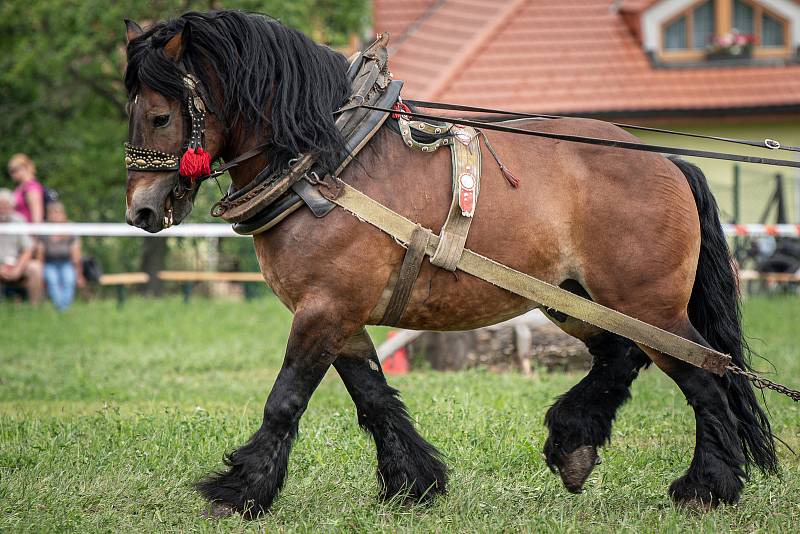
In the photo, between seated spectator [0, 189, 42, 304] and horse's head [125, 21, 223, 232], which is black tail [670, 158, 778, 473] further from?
seated spectator [0, 189, 42, 304]

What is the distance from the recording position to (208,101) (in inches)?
179

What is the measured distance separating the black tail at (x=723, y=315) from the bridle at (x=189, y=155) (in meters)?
2.23

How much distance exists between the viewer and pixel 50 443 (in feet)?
18.8

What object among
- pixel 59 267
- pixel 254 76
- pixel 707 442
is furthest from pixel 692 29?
pixel 254 76

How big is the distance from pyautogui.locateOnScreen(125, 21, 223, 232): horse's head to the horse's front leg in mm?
763

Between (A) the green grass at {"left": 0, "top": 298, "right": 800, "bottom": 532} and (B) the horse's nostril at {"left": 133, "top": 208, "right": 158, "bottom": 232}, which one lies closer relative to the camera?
(B) the horse's nostril at {"left": 133, "top": 208, "right": 158, "bottom": 232}

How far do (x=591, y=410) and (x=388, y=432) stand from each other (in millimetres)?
985

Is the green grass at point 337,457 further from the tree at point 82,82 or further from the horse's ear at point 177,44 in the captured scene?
the tree at point 82,82

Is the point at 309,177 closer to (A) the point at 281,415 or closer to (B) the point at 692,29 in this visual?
(A) the point at 281,415

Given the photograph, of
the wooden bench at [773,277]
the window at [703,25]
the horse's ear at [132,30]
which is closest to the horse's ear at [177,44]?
the horse's ear at [132,30]

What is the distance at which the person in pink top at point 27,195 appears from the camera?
13.9 metres

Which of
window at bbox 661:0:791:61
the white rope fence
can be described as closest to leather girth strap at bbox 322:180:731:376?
the white rope fence

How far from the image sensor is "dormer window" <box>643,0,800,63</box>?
1945 centimetres

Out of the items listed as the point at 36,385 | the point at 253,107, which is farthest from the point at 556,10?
the point at 253,107
